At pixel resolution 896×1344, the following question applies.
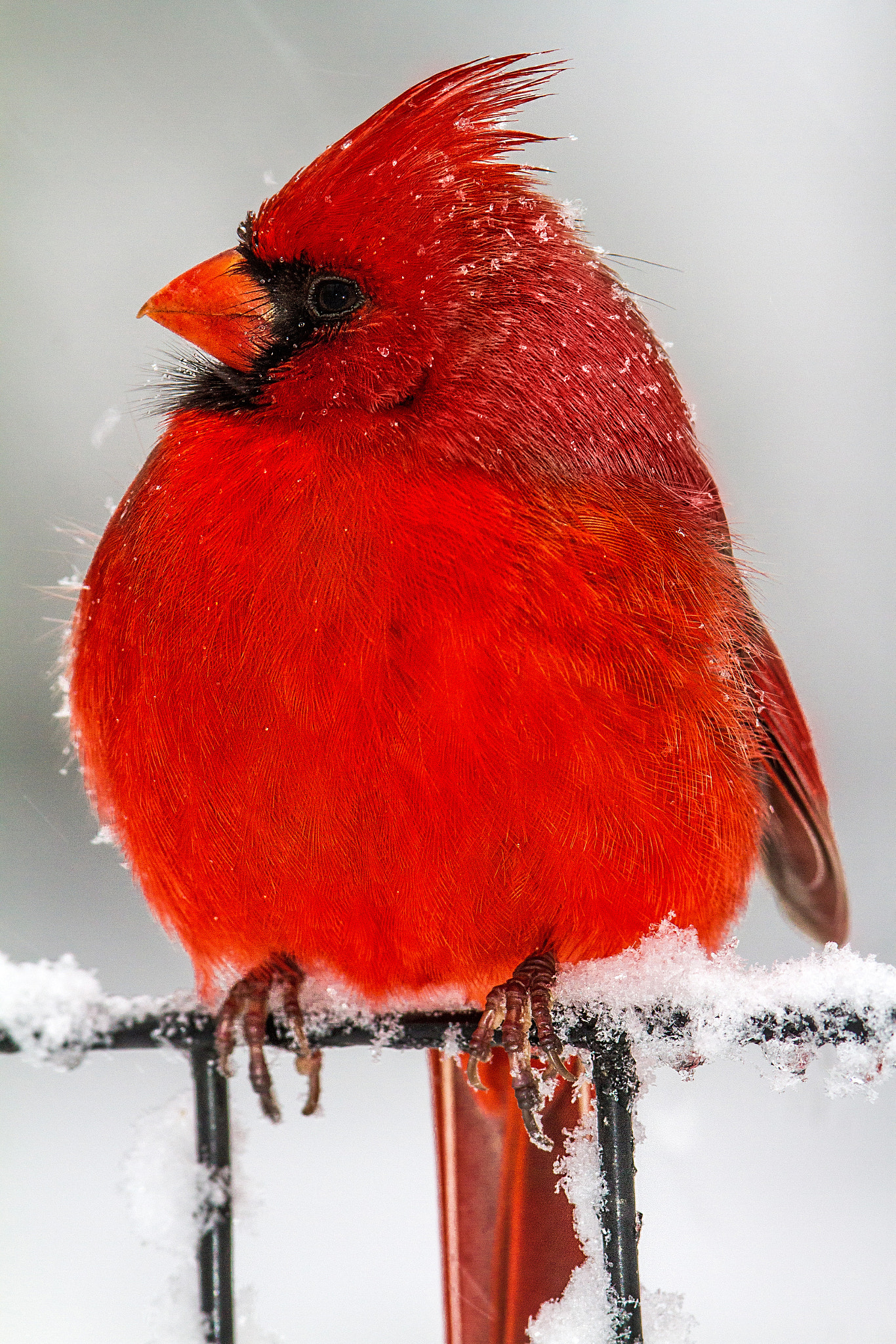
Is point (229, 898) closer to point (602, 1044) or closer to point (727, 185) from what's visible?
point (602, 1044)

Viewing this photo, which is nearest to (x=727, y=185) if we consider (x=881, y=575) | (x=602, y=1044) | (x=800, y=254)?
(x=800, y=254)

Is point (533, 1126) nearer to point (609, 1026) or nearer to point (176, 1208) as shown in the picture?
point (609, 1026)

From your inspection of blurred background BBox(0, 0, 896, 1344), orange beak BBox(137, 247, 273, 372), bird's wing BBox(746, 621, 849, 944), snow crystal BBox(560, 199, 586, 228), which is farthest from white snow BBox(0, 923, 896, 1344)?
snow crystal BBox(560, 199, 586, 228)

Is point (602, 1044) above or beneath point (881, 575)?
beneath

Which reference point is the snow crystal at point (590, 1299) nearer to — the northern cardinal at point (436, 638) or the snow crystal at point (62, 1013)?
the northern cardinal at point (436, 638)

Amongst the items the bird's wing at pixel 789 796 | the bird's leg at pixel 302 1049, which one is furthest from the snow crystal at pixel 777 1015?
the bird's wing at pixel 789 796

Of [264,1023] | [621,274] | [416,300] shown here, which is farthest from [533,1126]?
[621,274]
